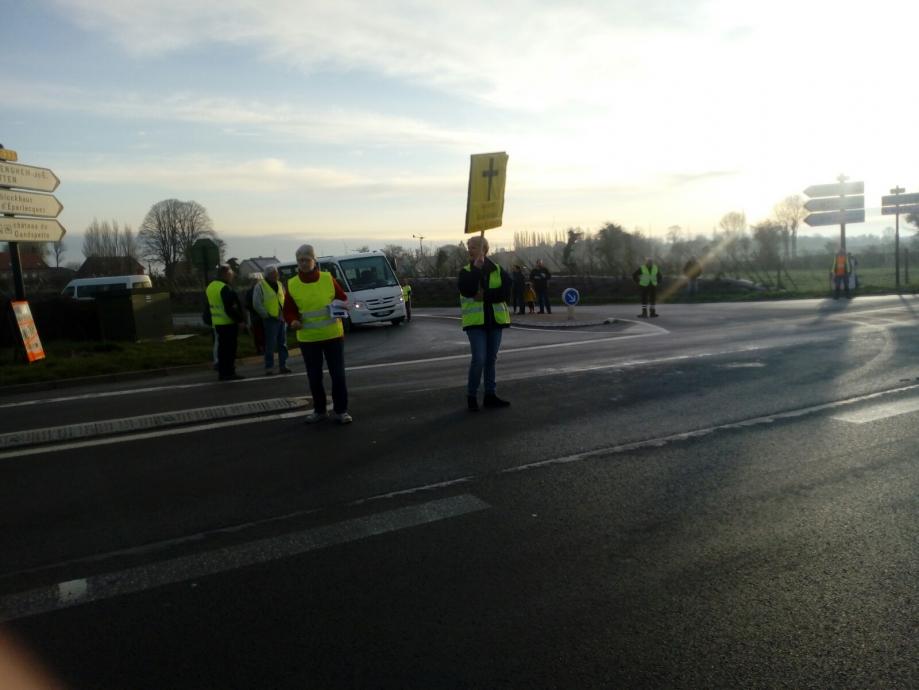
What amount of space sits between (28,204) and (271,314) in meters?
6.01

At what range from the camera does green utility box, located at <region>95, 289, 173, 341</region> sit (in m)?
18.9

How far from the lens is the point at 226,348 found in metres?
12.5

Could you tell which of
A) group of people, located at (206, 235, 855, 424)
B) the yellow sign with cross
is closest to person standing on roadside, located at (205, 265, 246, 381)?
group of people, located at (206, 235, 855, 424)

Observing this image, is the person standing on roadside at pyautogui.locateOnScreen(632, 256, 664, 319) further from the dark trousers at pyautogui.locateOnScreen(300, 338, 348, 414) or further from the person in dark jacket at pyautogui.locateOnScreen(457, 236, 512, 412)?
the dark trousers at pyautogui.locateOnScreen(300, 338, 348, 414)

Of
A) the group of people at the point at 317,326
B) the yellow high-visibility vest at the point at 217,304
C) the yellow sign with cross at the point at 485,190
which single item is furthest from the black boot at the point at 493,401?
the yellow sign with cross at the point at 485,190

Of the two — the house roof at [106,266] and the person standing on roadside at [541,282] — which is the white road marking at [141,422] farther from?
the house roof at [106,266]

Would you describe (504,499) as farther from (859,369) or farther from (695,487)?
(859,369)

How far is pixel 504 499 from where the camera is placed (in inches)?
210

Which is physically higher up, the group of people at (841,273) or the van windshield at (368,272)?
the van windshield at (368,272)

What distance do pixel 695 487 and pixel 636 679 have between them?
261 cm

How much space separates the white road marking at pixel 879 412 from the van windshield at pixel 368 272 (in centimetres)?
1863

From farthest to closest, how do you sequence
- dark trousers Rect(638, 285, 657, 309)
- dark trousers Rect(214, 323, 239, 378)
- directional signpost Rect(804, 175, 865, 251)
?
directional signpost Rect(804, 175, 865, 251), dark trousers Rect(638, 285, 657, 309), dark trousers Rect(214, 323, 239, 378)

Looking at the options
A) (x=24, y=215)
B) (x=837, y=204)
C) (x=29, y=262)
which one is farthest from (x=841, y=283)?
(x=29, y=262)

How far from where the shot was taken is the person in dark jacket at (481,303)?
843cm
